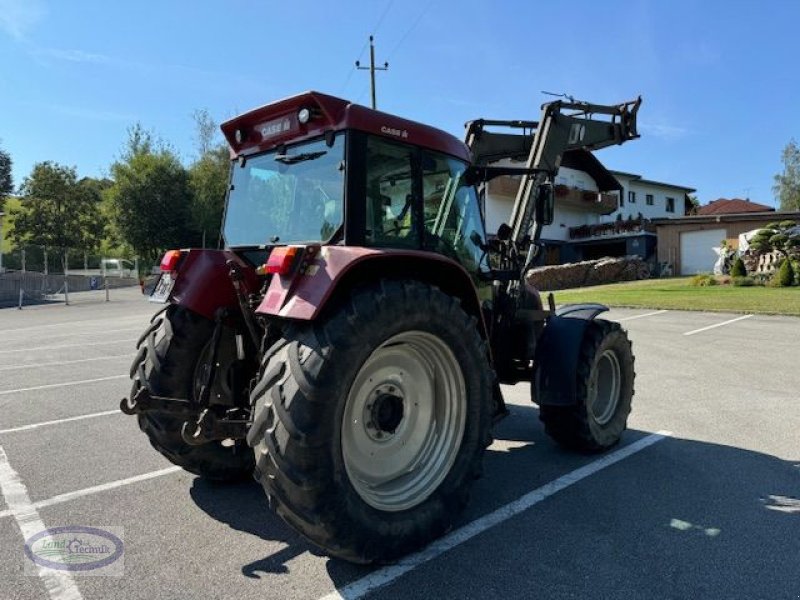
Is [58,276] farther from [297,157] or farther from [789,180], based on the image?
[789,180]

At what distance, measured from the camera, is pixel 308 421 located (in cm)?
260

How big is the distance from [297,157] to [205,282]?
1.02m

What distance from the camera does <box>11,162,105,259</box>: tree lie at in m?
40.6

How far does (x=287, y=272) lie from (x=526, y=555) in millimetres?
1976

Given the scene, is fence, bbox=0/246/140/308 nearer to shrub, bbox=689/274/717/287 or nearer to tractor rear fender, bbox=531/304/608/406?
tractor rear fender, bbox=531/304/608/406

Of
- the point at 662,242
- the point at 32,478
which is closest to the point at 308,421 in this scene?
the point at 32,478

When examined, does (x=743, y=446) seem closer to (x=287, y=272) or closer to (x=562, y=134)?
(x=562, y=134)

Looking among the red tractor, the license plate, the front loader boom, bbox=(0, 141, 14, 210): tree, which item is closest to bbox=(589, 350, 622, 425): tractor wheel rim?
the red tractor

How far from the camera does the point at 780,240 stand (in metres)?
23.8

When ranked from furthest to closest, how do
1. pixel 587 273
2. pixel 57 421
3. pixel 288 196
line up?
pixel 587 273
pixel 57 421
pixel 288 196

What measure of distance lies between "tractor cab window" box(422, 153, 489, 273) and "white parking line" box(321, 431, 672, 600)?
1.64m

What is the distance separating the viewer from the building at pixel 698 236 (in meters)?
32.1

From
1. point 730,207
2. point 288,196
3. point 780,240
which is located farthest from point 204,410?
point 730,207

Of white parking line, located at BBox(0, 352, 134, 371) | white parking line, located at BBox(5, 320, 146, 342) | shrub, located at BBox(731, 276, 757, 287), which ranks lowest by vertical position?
white parking line, located at BBox(0, 352, 134, 371)
